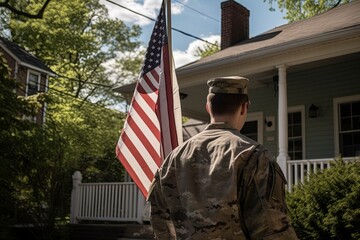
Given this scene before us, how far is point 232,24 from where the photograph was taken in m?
14.4

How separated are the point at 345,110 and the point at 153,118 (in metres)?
6.69

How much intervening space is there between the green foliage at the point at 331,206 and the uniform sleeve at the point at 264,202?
396 centimetres

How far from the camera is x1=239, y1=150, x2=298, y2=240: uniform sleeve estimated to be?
75.3 inches

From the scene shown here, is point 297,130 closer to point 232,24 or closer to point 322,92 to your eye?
point 322,92

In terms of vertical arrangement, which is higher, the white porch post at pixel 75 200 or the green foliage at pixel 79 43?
the green foliage at pixel 79 43

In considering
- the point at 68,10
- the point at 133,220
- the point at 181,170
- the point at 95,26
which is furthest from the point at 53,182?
the point at 95,26

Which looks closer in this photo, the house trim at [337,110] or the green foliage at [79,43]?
the house trim at [337,110]

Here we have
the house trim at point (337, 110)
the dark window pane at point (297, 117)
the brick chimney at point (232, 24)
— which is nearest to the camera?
the house trim at point (337, 110)

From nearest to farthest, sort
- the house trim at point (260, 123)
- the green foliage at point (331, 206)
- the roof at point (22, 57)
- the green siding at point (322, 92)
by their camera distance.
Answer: the green foliage at point (331, 206), the green siding at point (322, 92), the house trim at point (260, 123), the roof at point (22, 57)

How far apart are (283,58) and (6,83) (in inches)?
249

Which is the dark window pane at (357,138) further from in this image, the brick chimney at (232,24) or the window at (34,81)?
the window at (34,81)

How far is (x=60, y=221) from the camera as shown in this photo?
489 inches

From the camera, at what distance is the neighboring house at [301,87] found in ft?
29.6

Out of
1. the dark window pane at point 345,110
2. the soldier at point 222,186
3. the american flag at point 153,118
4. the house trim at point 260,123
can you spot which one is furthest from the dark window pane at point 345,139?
the soldier at point 222,186
